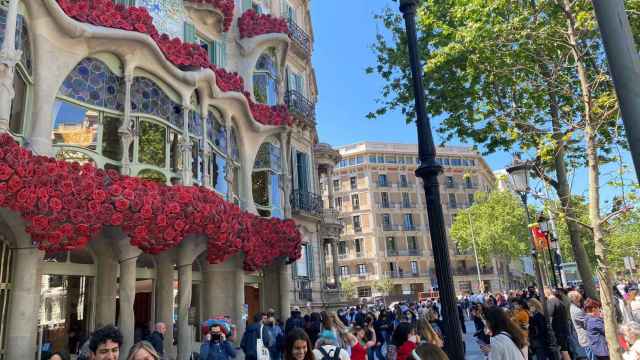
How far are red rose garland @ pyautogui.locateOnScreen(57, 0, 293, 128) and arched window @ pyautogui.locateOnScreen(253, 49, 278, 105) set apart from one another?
6.55ft

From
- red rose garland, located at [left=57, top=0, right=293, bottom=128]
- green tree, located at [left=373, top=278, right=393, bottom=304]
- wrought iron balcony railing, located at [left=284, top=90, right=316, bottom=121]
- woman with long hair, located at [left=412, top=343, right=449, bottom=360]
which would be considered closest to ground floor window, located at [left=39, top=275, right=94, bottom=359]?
red rose garland, located at [left=57, top=0, right=293, bottom=128]

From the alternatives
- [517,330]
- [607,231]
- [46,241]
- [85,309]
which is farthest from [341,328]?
[85,309]

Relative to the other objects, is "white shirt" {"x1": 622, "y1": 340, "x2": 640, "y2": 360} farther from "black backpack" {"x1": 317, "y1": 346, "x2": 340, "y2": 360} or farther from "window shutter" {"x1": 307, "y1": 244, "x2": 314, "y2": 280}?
"window shutter" {"x1": 307, "y1": 244, "x2": 314, "y2": 280}

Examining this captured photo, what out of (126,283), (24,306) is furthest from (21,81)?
(126,283)

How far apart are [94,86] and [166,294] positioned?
6428mm

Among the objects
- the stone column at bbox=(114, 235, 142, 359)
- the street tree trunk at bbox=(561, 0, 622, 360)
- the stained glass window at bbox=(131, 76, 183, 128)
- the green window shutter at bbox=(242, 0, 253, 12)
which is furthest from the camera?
the green window shutter at bbox=(242, 0, 253, 12)

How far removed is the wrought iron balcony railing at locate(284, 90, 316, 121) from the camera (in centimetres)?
2211

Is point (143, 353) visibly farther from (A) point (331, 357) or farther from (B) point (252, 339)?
(B) point (252, 339)

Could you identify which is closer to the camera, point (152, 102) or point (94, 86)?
point (94, 86)

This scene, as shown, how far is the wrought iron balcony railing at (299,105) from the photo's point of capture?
22109 millimetres

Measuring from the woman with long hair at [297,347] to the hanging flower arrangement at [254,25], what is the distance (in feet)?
56.1

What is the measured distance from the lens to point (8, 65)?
8.96m

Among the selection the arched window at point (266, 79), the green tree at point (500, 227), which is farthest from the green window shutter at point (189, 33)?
the green tree at point (500, 227)

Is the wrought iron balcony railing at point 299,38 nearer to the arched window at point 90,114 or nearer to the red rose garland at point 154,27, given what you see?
the red rose garland at point 154,27
